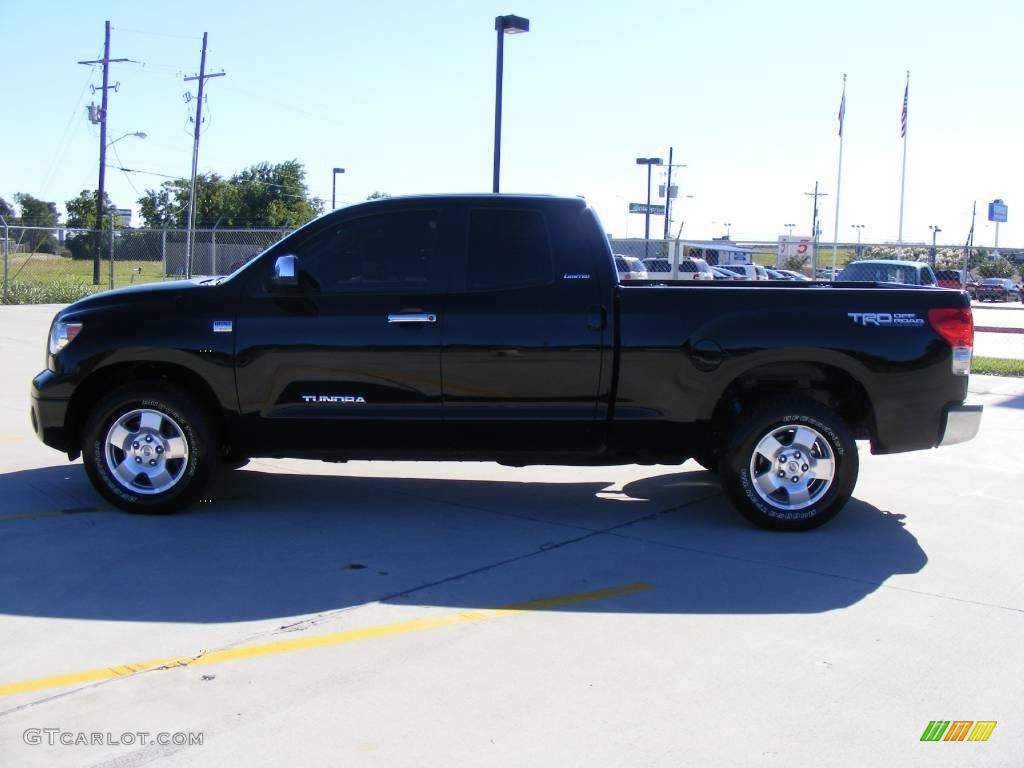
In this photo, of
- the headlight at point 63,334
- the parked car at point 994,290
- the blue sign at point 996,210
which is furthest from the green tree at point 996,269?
the headlight at point 63,334

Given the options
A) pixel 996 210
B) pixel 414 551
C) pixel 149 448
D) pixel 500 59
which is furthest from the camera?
pixel 996 210

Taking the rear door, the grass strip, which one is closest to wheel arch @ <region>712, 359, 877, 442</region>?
the rear door

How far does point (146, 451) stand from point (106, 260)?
41182 mm

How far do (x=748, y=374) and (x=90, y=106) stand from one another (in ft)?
141

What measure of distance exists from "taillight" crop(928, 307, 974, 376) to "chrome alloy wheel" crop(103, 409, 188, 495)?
4.64m

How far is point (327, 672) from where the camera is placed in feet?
14.3

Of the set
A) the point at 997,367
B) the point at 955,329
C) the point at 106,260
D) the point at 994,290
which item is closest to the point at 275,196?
the point at 106,260

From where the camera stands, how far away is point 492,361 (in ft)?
21.2

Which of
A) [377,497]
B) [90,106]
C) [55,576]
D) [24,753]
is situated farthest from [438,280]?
[90,106]

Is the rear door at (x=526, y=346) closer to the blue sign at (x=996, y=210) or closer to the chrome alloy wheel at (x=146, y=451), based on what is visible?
the chrome alloy wheel at (x=146, y=451)

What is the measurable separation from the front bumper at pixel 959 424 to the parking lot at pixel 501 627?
24.5 inches

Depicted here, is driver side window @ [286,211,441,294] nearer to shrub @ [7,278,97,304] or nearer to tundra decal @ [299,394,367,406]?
tundra decal @ [299,394,367,406]

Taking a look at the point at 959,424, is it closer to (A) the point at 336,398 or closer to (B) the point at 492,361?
(B) the point at 492,361

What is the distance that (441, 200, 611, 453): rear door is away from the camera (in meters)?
6.46
